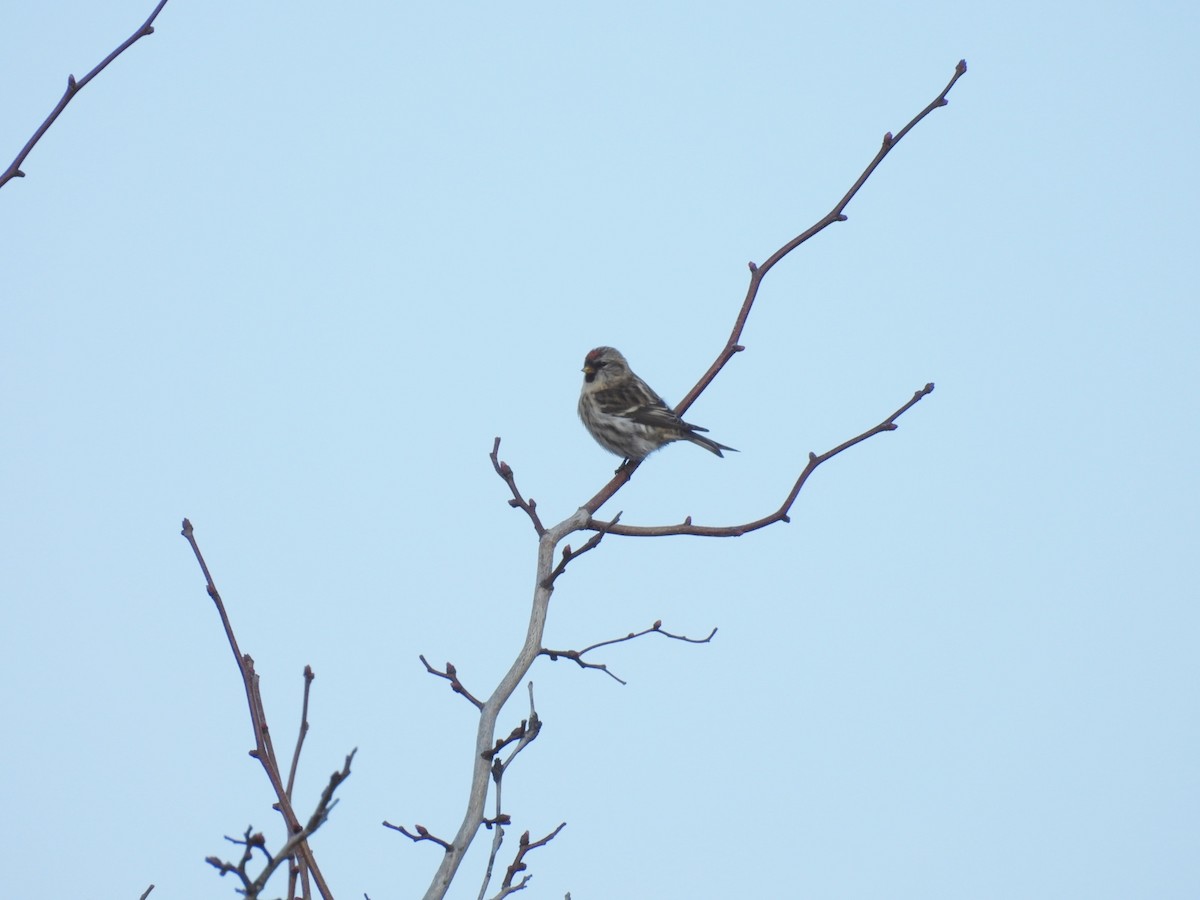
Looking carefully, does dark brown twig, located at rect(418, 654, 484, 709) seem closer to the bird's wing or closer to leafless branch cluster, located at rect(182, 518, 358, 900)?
leafless branch cluster, located at rect(182, 518, 358, 900)

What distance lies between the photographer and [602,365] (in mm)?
8836

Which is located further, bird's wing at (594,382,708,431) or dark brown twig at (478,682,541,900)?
bird's wing at (594,382,708,431)

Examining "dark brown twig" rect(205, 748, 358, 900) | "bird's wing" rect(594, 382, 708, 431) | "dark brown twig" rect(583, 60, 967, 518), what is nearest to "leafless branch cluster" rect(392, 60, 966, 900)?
"dark brown twig" rect(583, 60, 967, 518)

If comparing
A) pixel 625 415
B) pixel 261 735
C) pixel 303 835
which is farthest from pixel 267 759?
pixel 625 415

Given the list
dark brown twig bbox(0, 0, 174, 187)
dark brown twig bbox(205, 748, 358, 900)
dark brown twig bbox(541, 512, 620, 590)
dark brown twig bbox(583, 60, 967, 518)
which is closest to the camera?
dark brown twig bbox(205, 748, 358, 900)

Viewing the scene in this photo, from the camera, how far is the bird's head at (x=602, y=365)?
342 inches

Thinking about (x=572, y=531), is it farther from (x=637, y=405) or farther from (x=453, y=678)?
(x=637, y=405)

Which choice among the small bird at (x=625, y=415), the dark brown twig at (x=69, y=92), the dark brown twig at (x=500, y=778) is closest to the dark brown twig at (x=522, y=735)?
the dark brown twig at (x=500, y=778)

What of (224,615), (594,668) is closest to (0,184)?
(224,615)

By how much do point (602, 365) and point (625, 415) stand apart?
4.13 ft

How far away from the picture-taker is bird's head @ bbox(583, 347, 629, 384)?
8695 millimetres

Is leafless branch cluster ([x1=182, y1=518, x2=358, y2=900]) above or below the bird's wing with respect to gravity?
below

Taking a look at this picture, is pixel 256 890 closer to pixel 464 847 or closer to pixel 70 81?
pixel 464 847

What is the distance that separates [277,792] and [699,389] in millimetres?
2122
